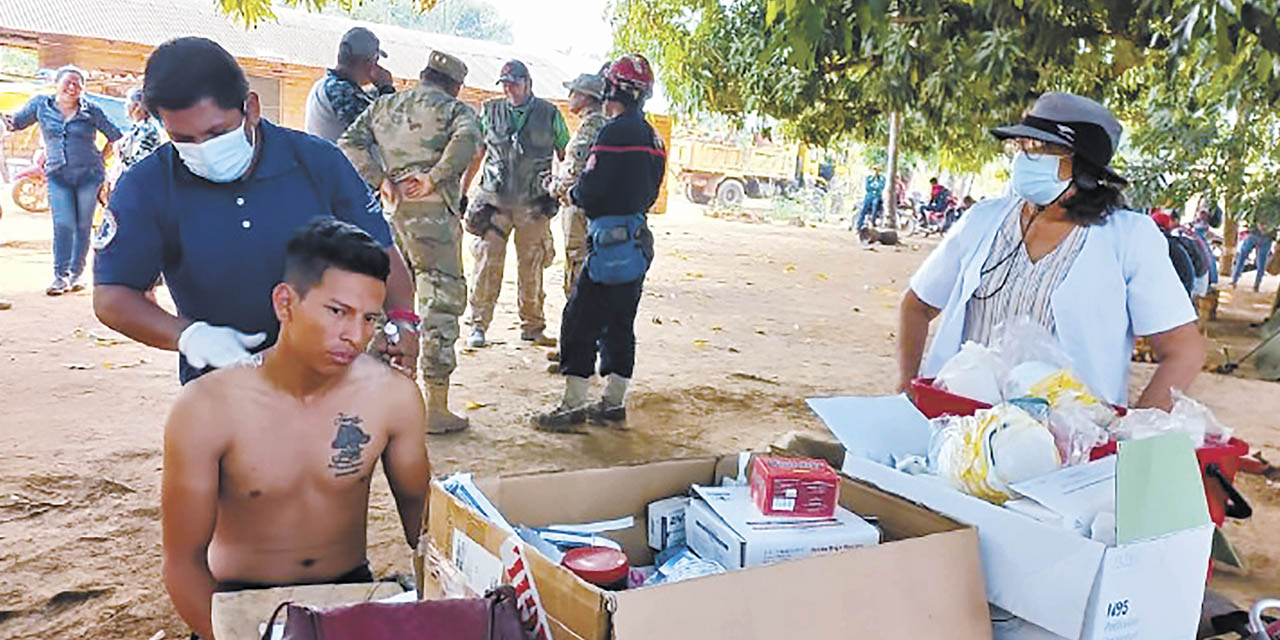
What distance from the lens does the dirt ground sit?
10.4 ft

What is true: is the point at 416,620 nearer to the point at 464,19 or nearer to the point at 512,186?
the point at 512,186

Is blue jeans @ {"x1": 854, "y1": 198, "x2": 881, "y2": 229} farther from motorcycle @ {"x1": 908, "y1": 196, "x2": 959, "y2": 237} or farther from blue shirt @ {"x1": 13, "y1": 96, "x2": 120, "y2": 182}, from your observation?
blue shirt @ {"x1": 13, "y1": 96, "x2": 120, "y2": 182}

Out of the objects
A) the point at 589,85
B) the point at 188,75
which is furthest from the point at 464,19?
the point at 188,75

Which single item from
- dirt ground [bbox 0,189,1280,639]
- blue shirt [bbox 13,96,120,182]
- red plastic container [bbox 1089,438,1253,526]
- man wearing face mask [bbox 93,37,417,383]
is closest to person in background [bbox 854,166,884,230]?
dirt ground [bbox 0,189,1280,639]

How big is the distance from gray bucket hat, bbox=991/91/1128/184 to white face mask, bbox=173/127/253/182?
1713 millimetres

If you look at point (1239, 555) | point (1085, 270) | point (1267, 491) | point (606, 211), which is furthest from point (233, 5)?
point (1267, 491)

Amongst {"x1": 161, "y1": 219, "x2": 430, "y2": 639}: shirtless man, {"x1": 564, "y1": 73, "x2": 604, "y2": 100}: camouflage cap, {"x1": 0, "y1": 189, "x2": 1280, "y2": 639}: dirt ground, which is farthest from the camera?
{"x1": 564, "y1": 73, "x2": 604, "y2": 100}: camouflage cap

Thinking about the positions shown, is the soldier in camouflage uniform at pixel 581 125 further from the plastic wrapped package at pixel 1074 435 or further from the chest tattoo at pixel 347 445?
the plastic wrapped package at pixel 1074 435

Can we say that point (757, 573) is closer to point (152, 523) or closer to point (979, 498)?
point (979, 498)

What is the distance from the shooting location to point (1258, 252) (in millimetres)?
15531

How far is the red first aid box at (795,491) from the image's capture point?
1297mm

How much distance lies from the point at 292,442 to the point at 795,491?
979 millimetres

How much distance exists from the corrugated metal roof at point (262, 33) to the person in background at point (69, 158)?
542cm

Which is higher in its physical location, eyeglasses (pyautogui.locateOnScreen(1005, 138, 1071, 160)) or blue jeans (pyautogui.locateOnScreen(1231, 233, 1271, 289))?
eyeglasses (pyautogui.locateOnScreen(1005, 138, 1071, 160))
